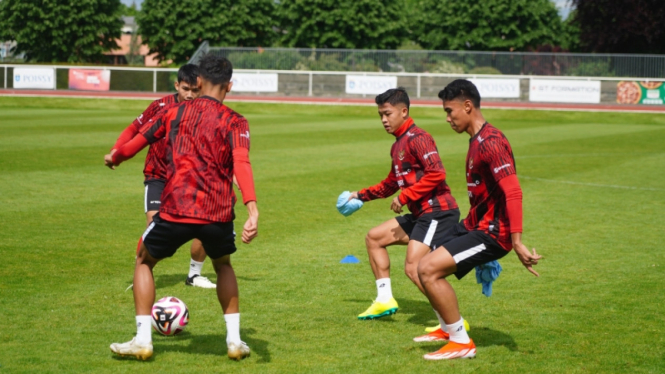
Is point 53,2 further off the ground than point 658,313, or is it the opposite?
point 53,2

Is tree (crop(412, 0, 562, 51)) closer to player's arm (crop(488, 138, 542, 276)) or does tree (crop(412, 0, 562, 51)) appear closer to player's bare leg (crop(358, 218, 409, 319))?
player's bare leg (crop(358, 218, 409, 319))

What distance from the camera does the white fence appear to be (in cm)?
3906

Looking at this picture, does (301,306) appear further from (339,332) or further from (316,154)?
(316,154)

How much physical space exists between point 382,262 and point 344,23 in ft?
195

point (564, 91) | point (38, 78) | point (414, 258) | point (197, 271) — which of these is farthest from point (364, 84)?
point (414, 258)

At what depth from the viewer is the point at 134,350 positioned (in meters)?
5.59

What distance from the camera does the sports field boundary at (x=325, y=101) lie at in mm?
38531

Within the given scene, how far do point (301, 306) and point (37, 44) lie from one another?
2640 inches

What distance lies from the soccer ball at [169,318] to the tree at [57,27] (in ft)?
214

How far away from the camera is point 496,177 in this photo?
5672 millimetres

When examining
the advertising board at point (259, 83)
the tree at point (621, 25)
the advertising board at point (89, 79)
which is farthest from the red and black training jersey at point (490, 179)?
the tree at point (621, 25)

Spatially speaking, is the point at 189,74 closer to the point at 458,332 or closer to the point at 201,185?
the point at 201,185

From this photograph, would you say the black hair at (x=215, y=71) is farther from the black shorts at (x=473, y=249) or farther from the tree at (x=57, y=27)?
the tree at (x=57, y=27)

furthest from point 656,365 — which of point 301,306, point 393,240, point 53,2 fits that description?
point 53,2
